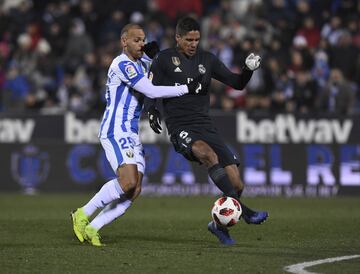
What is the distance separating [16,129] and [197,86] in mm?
10196

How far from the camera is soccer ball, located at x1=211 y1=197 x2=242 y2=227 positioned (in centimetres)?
959

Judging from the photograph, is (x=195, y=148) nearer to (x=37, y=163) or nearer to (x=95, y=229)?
(x=95, y=229)

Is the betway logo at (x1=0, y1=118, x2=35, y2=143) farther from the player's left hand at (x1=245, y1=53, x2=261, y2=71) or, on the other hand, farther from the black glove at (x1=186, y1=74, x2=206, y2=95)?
the player's left hand at (x1=245, y1=53, x2=261, y2=71)

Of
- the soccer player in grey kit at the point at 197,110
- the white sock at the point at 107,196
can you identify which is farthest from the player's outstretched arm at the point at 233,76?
the white sock at the point at 107,196

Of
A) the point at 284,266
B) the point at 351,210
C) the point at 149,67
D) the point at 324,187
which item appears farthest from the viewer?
the point at 324,187

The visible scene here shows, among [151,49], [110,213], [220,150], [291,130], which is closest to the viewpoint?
[110,213]

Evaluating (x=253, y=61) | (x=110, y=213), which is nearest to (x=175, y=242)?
(x=110, y=213)

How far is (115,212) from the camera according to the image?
10.1 meters

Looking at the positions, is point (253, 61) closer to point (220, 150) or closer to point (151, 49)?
point (220, 150)

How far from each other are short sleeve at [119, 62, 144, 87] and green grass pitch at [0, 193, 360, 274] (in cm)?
177

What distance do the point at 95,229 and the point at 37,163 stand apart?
9.29 metres

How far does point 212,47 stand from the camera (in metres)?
21.4

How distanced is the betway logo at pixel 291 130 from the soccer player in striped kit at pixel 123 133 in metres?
8.63

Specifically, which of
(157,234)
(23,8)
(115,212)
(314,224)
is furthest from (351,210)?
(23,8)
